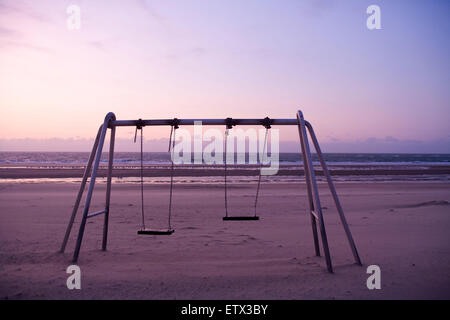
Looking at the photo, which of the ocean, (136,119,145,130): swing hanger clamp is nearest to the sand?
(136,119,145,130): swing hanger clamp

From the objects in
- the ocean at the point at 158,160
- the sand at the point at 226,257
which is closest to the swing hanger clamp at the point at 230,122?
the sand at the point at 226,257

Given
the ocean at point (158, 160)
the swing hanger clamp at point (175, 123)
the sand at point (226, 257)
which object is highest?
the swing hanger clamp at point (175, 123)

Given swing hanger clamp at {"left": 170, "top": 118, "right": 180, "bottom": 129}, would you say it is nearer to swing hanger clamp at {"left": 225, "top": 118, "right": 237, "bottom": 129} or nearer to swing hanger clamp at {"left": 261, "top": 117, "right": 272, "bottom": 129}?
swing hanger clamp at {"left": 225, "top": 118, "right": 237, "bottom": 129}

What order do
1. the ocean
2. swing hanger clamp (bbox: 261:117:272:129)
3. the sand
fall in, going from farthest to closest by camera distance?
the ocean
swing hanger clamp (bbox: 261:117:272:129)
the sand

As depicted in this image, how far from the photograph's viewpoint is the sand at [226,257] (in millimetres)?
3889

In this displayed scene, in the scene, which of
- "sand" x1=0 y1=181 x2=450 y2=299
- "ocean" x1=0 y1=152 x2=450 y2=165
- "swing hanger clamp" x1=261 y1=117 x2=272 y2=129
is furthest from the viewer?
"ocean" x1=0 y1=152 x2=450 y2=165

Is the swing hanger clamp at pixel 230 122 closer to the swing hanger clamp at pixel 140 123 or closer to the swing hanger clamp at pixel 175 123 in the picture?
the swing hanger clamp at pixel 175 123

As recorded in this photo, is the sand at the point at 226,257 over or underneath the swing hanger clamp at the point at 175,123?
underneath

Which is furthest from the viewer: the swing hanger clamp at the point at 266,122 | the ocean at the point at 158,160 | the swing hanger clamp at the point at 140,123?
the ocean at the point at 158,160

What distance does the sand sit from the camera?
3.89 meters

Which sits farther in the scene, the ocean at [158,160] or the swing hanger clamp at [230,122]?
the ocean at [158,160]

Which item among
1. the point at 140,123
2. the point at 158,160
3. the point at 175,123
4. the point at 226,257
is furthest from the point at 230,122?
the point at 158,160

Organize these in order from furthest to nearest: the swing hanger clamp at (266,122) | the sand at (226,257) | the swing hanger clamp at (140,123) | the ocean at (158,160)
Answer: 1. the ocean at (158,160)
2. the swing hanger clamp at (140,123)
3. the swing hanger clamp at (266,122)
4. the sand at (226,257)
